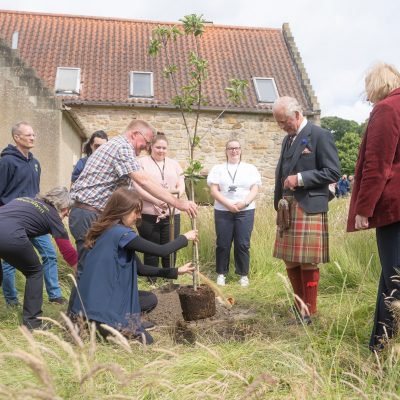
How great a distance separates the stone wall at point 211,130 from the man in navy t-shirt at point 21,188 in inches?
430

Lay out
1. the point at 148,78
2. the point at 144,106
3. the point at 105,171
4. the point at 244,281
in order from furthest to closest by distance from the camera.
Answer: the point at 148,78 → the point at 144,106 → the point at 244,281 → the point at 105,171

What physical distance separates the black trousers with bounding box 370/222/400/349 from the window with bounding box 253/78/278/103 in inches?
590

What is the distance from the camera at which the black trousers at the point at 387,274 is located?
10.1ft

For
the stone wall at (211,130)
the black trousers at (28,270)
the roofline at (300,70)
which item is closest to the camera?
the black trousers at (28,270)

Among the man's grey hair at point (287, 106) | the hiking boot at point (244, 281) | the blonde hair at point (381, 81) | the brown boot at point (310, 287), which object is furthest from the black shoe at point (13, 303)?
the blonde hair at point (381, 81)

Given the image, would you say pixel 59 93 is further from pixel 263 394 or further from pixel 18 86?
pixel 263 394

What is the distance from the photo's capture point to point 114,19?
68.6ft

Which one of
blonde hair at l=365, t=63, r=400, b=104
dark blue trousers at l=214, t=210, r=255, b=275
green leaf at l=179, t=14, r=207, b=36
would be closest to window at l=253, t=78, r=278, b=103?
dark blue trousers at l=214, t=210, r=255, b=275

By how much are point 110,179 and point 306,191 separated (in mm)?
1699

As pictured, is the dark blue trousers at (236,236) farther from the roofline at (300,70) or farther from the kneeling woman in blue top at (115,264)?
the roofline at (300,70)

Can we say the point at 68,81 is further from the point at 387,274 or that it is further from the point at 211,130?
the point at 387,274

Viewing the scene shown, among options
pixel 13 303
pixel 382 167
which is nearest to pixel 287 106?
pixel 382 167

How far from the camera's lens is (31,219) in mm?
4301

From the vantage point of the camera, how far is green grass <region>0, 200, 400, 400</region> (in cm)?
195
